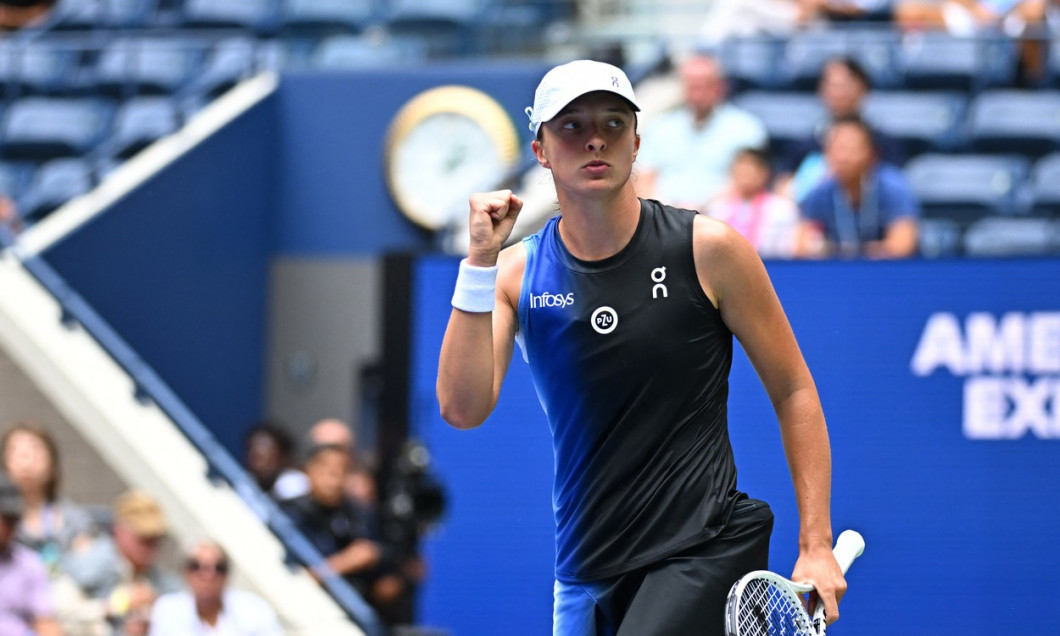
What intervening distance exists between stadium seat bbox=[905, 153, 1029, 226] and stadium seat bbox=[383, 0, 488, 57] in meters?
3.60

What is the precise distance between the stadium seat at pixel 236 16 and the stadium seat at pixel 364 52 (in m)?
0.53

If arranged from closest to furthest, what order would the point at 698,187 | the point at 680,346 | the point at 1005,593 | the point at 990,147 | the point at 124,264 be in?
the point at 680,346 < the point at 1005,593 < the point at 698,187 < the point at 990,147 < the point at 124,264

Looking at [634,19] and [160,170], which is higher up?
[634,19]

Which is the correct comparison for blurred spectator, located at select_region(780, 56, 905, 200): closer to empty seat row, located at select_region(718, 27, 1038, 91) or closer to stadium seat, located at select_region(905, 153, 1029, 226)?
stadium seat, located at select_region(905, 153, 1029, 226)

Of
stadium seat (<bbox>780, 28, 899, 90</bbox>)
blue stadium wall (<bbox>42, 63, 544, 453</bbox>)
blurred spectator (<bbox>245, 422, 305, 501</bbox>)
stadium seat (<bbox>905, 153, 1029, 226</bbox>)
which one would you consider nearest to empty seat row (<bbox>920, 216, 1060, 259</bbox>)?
stadium seat (<bbox>905, 153, 1029, 226</bbox>)

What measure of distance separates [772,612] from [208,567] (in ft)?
14.2

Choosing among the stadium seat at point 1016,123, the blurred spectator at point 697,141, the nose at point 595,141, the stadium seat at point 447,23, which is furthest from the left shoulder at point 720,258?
the stadium seat at point 447,23

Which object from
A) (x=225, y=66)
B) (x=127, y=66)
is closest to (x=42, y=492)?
(x=225, y=66)

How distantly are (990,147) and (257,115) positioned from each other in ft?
16.2

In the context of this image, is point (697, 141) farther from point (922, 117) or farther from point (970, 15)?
point (970, 15)

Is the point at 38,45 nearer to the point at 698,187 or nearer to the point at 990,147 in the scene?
the point at 698,187

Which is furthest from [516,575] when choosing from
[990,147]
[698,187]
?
[990,147]

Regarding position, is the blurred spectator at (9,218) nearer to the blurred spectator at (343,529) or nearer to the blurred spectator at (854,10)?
the blurred spectator at (343,529)

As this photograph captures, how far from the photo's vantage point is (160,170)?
436 inches
